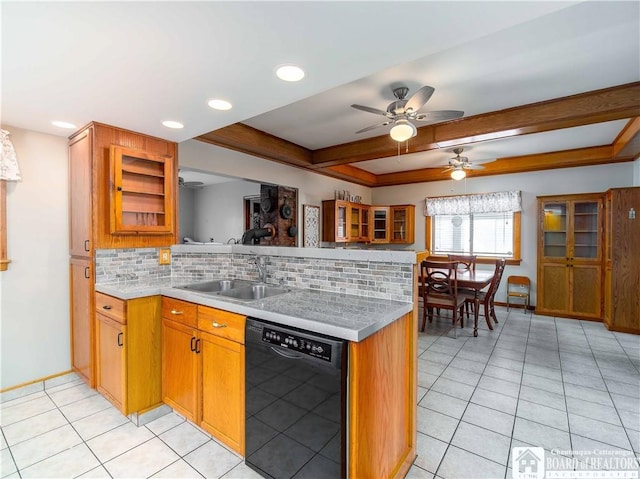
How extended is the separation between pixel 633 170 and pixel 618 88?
2.84 meters

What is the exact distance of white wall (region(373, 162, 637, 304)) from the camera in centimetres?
461

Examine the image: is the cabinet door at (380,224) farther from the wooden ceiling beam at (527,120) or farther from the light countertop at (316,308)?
the light countertop at (316,308)

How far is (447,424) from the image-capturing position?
6.75ft

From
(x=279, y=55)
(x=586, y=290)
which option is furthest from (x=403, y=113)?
(x=586, y=290)

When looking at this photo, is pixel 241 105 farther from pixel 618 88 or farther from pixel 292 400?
pixel 618 88

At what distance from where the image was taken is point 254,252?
7.97ft

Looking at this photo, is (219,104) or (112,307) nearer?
(219,104)

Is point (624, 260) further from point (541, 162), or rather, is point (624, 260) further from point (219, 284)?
point (219, 284)

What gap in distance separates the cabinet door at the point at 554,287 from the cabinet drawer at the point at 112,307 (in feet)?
18.7

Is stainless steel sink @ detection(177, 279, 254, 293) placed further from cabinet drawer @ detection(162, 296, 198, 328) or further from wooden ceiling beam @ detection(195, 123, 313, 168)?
wooden ceiling beam @ detection(195, 123, 313, 168)

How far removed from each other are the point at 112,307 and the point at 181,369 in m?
0.69

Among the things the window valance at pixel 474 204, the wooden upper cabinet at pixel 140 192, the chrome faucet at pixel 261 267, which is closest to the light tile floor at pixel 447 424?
the chrome faucet at pixel 261 267

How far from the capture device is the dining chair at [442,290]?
12.5ft

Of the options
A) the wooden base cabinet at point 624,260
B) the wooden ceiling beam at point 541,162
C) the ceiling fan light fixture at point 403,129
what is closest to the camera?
the ceiling fan light fixture at point 403,129
